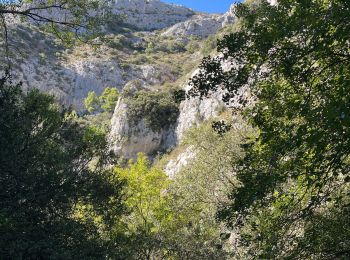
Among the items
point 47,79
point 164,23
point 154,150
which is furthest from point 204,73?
point 164,23

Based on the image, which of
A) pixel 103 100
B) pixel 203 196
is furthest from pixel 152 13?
pixel 203 196

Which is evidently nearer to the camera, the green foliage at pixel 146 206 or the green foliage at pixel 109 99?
the green foliage at pixel 146 206

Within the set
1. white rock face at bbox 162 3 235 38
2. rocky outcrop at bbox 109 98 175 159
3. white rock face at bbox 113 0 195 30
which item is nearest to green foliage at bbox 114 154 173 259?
rocky outcrop at bbox 109 98 175 159

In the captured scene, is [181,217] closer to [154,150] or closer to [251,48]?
[251,48]

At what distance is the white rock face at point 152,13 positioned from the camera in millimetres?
141750

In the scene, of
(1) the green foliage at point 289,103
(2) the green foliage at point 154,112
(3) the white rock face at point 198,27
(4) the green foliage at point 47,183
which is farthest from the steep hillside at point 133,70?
(1) the green foliage at point 289,103

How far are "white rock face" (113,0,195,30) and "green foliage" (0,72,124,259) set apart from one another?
126 metres

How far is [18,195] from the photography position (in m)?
11.8

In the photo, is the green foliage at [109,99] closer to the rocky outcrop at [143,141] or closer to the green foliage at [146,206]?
the rocky outcrop at [143,141]

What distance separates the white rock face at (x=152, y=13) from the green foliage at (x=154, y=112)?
88398mm

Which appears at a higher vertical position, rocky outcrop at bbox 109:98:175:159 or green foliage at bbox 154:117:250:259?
rocky outcrop at bbox 109:98:175:159

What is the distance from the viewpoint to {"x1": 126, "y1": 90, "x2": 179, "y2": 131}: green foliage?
5422 cm

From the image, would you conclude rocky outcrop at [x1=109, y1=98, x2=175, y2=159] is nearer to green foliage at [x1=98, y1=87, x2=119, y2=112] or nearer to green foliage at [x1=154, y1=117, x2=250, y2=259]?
green foliage at [x1=98, y1=87, x2=119, y2=112]

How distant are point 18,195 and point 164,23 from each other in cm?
14128
